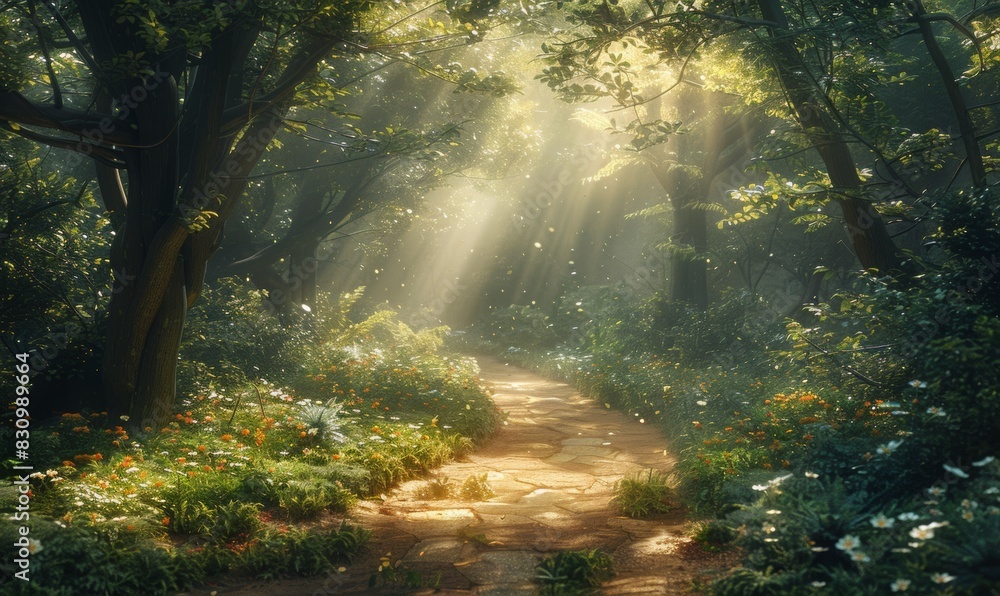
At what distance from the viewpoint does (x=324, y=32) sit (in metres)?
5.81

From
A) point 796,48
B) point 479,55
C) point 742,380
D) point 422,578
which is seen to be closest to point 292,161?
point 479,55

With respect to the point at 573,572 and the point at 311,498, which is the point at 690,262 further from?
the point at 573,572

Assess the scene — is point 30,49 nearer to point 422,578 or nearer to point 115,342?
point 115,342

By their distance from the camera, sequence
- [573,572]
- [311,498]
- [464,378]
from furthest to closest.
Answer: [464,378] → [311,498] → [573,572]

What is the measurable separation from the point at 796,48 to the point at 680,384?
525cm

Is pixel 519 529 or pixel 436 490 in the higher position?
pixel 436 490

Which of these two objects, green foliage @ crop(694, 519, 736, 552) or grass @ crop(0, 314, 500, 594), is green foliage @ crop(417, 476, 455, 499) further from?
green foliage @ crop(694, 519, 736, 552)

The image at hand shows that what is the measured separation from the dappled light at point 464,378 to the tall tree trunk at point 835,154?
34 millimetres

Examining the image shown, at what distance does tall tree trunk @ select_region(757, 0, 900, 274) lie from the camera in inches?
247

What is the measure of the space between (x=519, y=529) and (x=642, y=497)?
105cm

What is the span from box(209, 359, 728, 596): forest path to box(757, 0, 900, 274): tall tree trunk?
2905 millimetres

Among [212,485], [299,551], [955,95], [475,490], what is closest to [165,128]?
[212,485]

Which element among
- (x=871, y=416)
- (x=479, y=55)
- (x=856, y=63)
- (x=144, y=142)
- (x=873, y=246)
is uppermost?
(x=479, y=55)

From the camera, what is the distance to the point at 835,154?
643 centimetres
